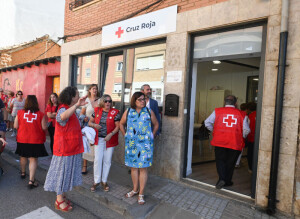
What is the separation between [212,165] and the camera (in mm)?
5727

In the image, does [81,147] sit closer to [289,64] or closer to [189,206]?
[189,206]

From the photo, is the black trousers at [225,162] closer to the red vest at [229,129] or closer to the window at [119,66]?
the red vest at [229,129]

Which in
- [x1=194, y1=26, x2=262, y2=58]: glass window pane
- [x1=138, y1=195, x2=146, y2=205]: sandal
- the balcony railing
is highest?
the balcony railing

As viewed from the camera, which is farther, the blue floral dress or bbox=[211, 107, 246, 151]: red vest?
bbox=[211, 107, 246, 151]: red vest

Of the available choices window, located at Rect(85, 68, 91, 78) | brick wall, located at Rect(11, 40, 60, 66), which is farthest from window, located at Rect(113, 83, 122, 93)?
brick wall, located at Rect(11, 40, 60, 66)

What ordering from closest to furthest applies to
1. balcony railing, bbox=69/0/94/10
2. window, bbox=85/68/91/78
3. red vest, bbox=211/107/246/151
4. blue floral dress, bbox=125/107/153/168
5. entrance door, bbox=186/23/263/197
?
blue floral dress, bbox=125/107/153/168 → entrance door, bbox=186/23/263/197 → red vest, bbox=211/107/246/151 → window, bbox=85/68/91/78 → balcony railing, bbox=69/0/94/10

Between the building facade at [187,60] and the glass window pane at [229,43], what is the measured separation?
0.02 m

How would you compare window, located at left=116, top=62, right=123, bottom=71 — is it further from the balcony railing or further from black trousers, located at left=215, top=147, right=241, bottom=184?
black trousers, located at left=215, top=147, right=241, bottom=184

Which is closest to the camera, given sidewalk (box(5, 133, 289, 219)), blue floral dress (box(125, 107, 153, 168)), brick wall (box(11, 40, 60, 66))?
sidewalk (box(5, 133, 289, 219))

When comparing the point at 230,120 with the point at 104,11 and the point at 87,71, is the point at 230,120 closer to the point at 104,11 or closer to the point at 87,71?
the point at 104,11

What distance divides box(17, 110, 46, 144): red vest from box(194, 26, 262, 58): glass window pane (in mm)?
3339

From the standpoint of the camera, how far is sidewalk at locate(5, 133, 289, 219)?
10.7ft

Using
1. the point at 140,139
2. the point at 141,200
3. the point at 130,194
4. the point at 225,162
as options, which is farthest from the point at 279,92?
the point at 130,194

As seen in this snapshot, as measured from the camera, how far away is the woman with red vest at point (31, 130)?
4.10 meters
